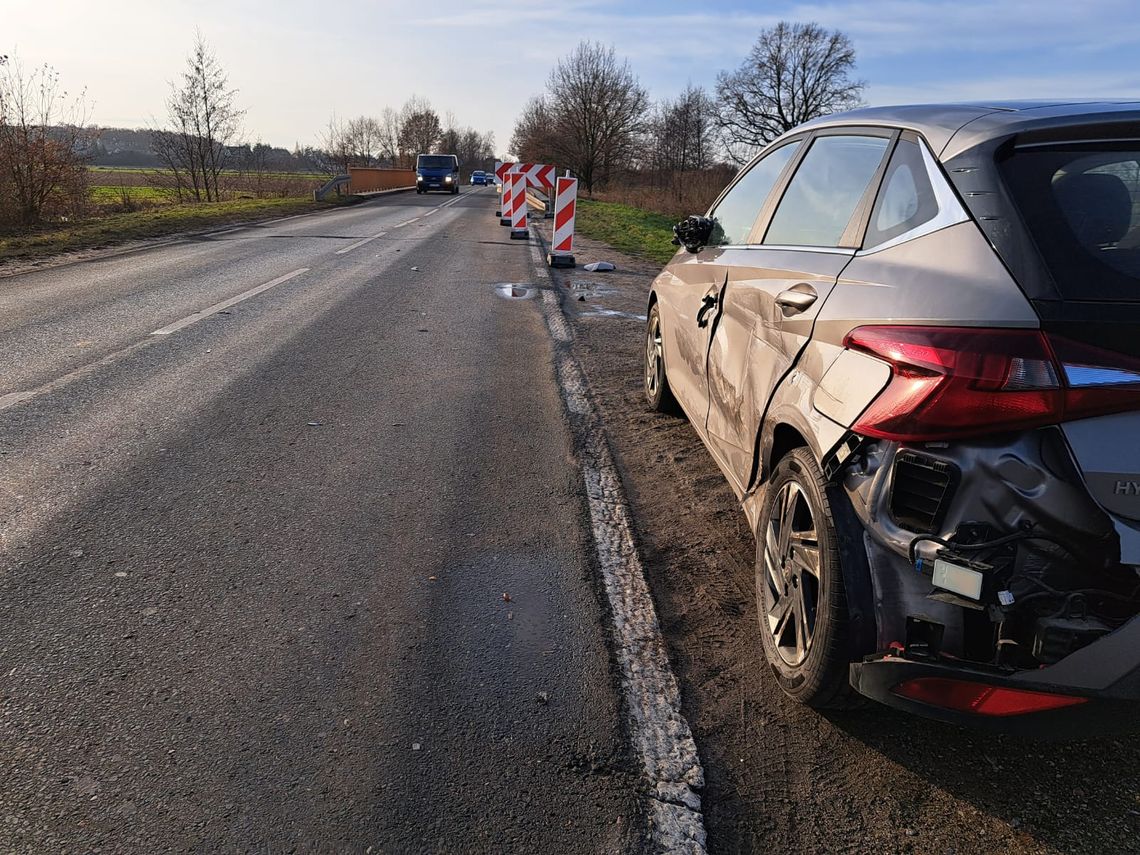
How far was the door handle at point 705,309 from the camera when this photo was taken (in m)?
3.92

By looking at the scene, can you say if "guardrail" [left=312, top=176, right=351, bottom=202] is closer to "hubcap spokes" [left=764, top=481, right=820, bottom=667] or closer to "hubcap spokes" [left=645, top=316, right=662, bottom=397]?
"hubcap spokes" [left=645, top=316, right=662, bottom=397]

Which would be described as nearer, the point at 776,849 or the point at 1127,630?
the point at 1127,630

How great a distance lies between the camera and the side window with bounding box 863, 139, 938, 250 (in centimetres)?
238

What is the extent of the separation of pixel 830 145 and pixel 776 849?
8.64 feet

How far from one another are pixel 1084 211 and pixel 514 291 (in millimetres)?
9559

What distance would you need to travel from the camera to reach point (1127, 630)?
1834 mm

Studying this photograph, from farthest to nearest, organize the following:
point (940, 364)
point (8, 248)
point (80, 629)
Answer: point (8, 248)
point (80, 629)
point (940, 364)

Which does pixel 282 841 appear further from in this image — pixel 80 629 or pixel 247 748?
pixel 80 629

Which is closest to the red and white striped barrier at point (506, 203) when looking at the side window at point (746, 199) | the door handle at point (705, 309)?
the side window at point (746, 199)

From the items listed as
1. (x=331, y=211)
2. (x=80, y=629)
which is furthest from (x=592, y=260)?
(x=331, y=211)

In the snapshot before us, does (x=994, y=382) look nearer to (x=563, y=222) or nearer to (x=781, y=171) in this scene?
(x=781, y=171)

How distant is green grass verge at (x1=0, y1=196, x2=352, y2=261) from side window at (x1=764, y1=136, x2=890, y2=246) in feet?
42.1

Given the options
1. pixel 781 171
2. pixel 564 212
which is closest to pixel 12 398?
pixel 781 171

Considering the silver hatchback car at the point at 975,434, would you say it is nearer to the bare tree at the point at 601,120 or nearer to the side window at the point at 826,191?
the side window at the point at 826,191
